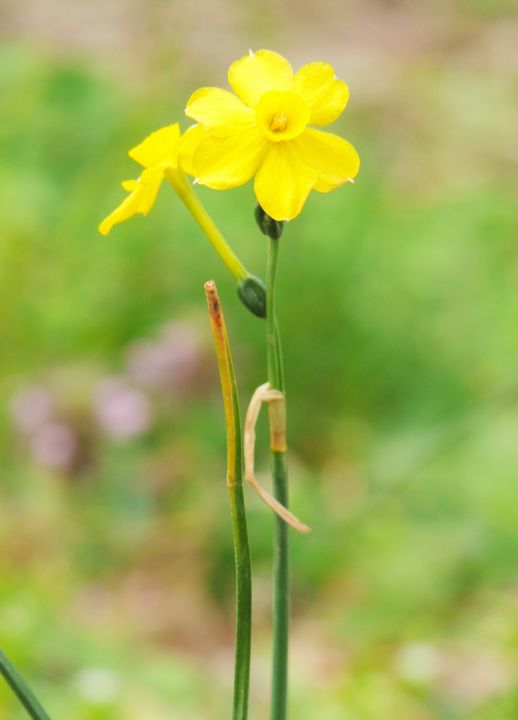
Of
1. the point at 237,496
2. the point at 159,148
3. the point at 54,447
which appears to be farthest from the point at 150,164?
the point at 54,447

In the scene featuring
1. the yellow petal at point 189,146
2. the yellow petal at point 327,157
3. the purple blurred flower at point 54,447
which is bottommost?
the yellow petal at point 327,157

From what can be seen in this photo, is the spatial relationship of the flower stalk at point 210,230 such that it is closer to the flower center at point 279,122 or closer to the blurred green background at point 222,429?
the flower center at point 279,122

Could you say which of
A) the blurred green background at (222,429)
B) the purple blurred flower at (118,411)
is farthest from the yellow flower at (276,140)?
the purple blurred flower at (118,411)

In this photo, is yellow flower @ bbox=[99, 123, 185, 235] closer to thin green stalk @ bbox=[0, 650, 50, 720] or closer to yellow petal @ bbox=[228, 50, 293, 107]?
yellow petal @ bbox=[228, 50, 293, 107]

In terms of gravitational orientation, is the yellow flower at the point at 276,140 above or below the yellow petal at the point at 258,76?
below

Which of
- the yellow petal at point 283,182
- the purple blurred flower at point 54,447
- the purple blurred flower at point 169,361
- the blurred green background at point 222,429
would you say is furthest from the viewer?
the purple blurred flower at point 169,361

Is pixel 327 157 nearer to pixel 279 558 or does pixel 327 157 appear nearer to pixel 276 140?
pixel 276 140

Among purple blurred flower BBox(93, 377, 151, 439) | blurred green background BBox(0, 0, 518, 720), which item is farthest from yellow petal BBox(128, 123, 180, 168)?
purple blurred flower BBox(93, 377, 151, 439)
